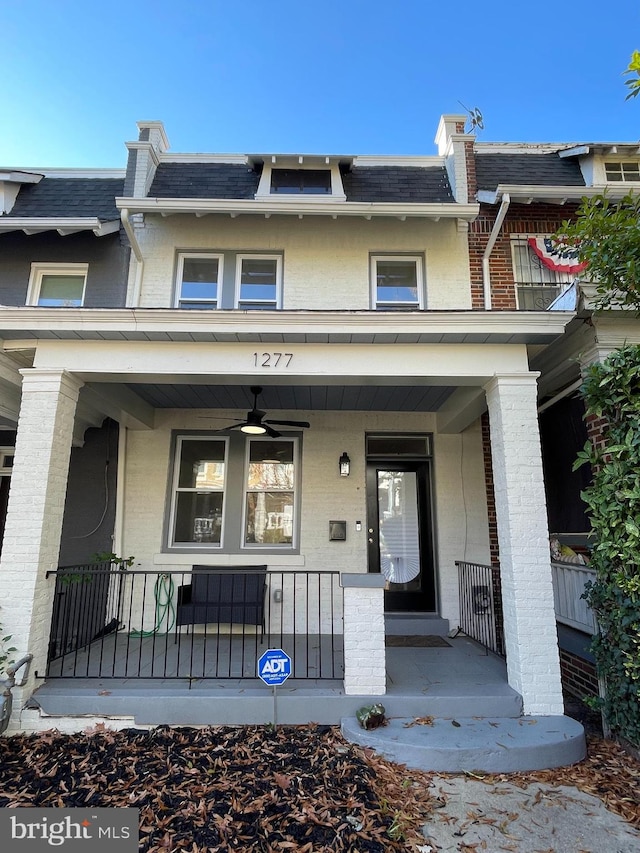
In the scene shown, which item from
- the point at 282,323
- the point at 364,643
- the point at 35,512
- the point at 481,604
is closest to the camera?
the point at 364,643

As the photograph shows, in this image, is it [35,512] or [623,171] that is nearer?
[35,512]

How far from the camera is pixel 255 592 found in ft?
18.7

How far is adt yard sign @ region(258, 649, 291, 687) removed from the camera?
360 cm

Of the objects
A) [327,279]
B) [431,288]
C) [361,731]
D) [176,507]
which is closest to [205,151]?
[327,279]

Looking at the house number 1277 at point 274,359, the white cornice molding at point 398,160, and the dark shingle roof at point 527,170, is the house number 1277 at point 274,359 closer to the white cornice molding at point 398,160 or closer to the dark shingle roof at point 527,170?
the white cornice molding at point 398,160

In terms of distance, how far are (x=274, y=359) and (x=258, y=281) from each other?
2.06 meters

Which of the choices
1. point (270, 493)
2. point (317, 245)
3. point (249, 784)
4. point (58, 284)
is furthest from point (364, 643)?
point (58, 284)

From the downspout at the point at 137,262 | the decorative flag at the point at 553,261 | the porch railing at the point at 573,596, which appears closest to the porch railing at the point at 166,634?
the porch railing at the point at 573,596

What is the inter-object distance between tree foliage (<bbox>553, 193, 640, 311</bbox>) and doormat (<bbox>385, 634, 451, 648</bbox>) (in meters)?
4.10

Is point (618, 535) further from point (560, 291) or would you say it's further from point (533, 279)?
point (533, 279)

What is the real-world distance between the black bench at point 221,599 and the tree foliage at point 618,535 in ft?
11.2

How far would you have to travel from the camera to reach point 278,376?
4.36 meters

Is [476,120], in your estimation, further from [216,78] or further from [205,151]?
[216,78]

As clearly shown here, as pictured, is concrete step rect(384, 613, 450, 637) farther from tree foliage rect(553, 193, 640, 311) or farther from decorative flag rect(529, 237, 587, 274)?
decorative flag rect(529, 237, 587, 274)
